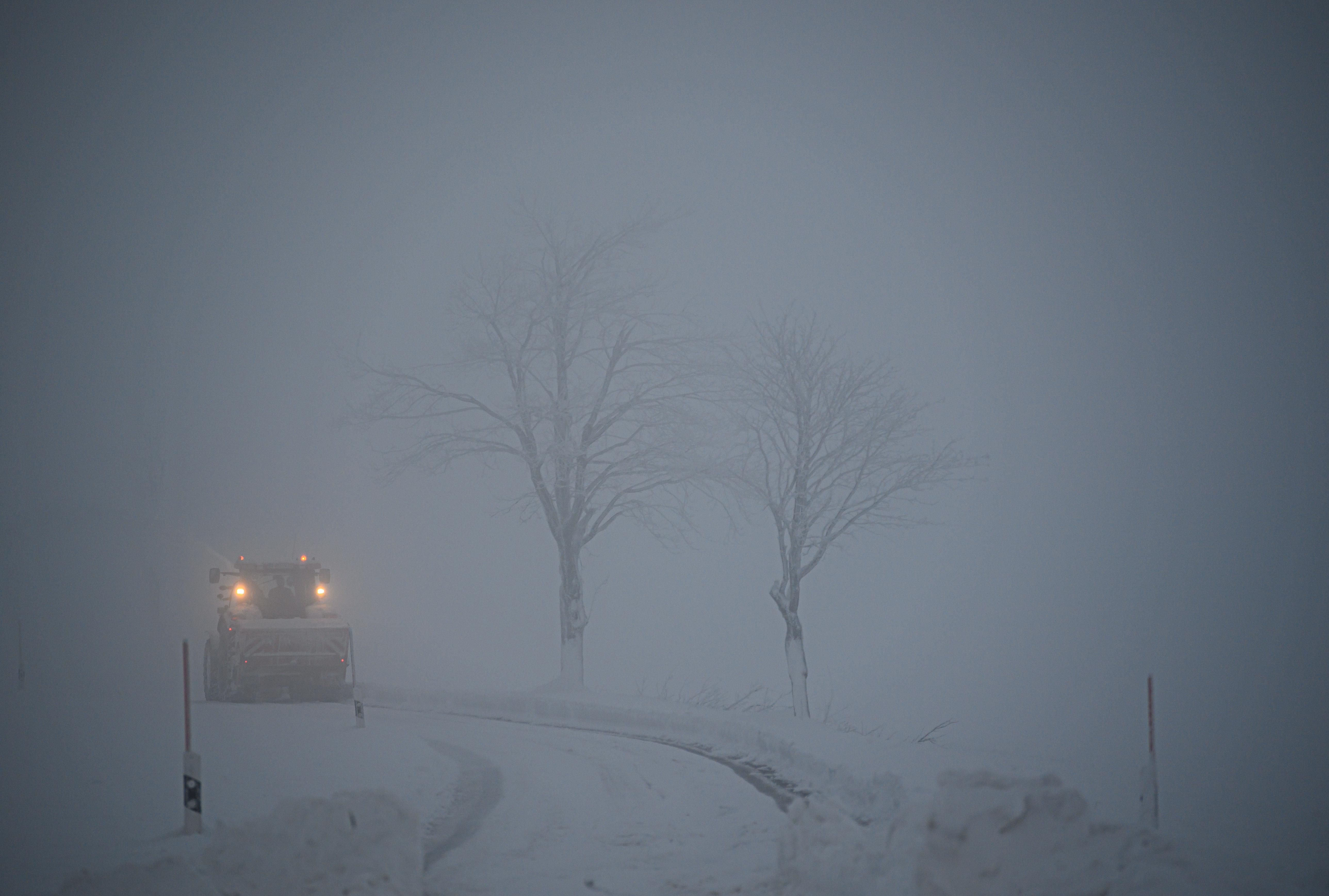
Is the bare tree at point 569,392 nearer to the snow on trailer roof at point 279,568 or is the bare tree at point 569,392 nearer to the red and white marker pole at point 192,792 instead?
the snow on trailer roof at point 279,568

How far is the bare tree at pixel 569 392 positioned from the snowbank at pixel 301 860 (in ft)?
50.2

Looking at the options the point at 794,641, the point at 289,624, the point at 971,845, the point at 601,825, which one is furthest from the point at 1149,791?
the point at 289,624

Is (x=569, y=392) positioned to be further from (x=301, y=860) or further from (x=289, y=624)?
(x=301, y=860)

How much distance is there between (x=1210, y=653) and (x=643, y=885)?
32186 millimetres

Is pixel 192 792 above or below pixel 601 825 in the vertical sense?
above

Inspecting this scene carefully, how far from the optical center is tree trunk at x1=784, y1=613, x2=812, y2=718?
19.7 m

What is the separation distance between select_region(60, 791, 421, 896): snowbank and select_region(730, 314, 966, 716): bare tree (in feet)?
45.3

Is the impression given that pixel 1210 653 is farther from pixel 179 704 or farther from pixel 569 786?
pixel 179 704

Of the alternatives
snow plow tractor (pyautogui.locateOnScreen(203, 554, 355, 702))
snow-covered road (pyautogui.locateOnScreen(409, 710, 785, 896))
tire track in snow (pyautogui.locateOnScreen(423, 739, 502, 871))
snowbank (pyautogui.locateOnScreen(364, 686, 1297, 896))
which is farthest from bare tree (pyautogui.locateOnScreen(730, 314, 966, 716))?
snowbank (pyautogui.locateOnScreen(364, 686, 1297, 896))

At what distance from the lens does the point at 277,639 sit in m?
20.8

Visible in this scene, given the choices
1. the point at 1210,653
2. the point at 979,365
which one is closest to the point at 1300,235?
the point at 979,365

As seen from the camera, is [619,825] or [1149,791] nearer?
[1149,791]

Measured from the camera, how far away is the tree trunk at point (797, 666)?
1973 cm

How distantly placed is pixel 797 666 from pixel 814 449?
475cm
